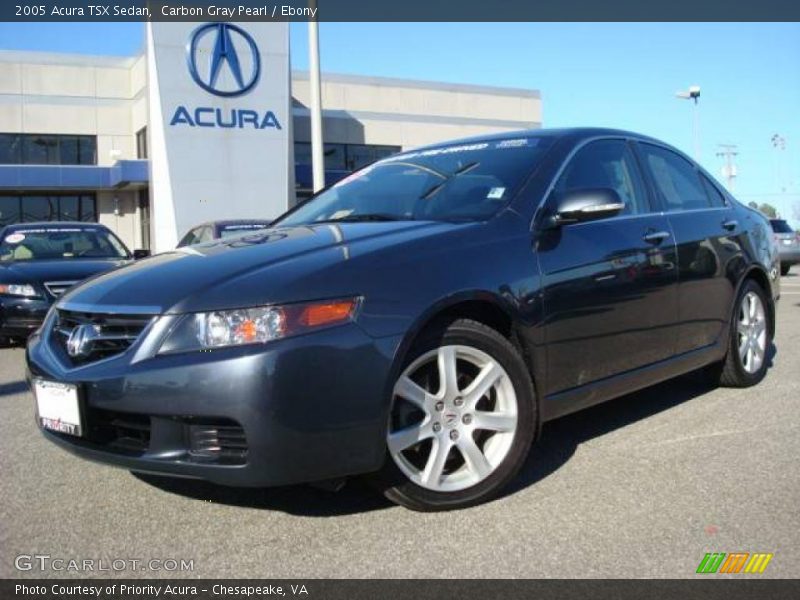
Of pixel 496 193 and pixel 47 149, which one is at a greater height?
pixel 47 149

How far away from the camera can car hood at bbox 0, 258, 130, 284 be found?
7773 millimetres

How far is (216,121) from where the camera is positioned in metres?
24.8

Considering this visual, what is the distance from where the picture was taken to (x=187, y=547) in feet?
9.23

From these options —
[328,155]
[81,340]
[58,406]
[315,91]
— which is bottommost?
[58,406]

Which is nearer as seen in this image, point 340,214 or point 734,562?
point 734,562

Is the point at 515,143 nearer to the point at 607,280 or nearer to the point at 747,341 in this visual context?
the point at 607,280

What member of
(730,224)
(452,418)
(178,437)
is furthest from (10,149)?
(452,418)

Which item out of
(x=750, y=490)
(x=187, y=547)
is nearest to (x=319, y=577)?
(x=187, y=547)

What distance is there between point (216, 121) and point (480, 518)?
23537 millimetres

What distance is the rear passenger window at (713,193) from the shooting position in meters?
5.06

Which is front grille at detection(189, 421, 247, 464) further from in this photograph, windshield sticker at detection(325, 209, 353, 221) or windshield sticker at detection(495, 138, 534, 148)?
windshield sticker at detection(495, 138, 534, 148)

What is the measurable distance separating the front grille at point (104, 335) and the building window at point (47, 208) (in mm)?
32686

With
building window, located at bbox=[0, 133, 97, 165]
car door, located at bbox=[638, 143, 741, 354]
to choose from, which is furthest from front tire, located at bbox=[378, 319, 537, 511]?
building window, located at bbox=[0, 133, 97, 165]
